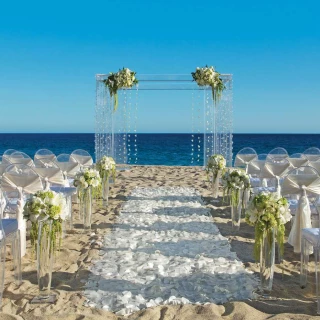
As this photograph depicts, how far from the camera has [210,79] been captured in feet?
31.7

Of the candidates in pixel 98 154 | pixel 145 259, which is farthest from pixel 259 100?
pixel 145 259

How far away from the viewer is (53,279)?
3.77 m

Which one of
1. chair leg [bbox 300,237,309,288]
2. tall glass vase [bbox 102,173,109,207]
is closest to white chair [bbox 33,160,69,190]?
tall glass vase [bbox 102,173,109,207]

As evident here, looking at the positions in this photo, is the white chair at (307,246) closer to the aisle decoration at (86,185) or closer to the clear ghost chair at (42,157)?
the aisle decoration at (86,185)

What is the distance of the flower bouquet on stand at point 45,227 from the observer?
326 centimetres

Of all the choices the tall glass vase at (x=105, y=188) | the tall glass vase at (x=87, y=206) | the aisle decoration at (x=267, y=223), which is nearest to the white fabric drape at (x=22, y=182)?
the tall glass vase at (x=87, y=206)

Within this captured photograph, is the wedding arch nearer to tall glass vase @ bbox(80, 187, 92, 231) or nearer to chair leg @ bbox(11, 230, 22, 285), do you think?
tall glass vase @ bbox(80, 187, 92, 231)

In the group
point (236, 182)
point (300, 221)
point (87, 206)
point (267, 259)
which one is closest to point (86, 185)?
point (87, 206)

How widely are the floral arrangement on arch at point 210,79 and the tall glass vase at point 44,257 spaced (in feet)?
23.3

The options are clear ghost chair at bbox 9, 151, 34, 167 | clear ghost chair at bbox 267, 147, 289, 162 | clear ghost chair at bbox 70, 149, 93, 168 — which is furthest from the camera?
clear ghost chair at bbox 70, 149, 93, 168

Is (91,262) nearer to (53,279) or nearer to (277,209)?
(53,279)

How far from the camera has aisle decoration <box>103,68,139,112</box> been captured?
9805 millimetres

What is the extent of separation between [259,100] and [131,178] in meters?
27.8

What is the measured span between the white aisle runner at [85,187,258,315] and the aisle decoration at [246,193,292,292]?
0.23m
